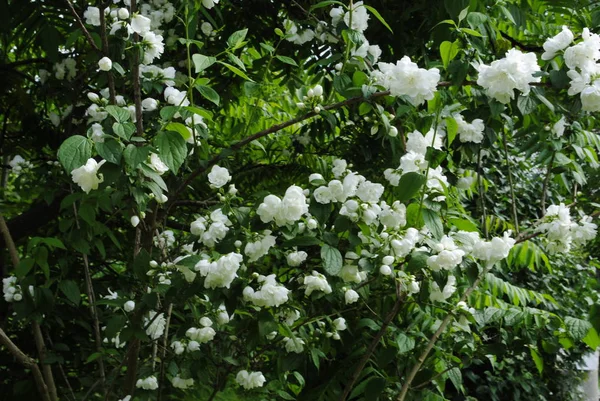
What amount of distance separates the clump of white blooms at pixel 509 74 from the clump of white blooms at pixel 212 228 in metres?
0.78

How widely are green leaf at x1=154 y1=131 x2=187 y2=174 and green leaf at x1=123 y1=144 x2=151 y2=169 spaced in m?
0.04

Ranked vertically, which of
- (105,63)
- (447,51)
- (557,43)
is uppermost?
(557,43)

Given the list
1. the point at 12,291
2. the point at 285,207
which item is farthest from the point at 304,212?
the point at 12,291

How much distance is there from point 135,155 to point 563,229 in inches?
52.7

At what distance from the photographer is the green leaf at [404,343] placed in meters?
2.27

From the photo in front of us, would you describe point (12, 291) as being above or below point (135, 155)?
below

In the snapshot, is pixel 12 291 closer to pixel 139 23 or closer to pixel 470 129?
pixel 139 23

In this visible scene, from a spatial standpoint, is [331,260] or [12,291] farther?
[12,291]

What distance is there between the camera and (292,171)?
10.4ft

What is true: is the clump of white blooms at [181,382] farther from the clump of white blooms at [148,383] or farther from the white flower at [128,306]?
the white flower at [128,306]

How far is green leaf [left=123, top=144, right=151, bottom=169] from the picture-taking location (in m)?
1.57

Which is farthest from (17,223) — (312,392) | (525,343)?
(525,343)

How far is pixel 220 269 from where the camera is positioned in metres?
1.72

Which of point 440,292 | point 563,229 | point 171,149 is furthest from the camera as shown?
point 563,229
